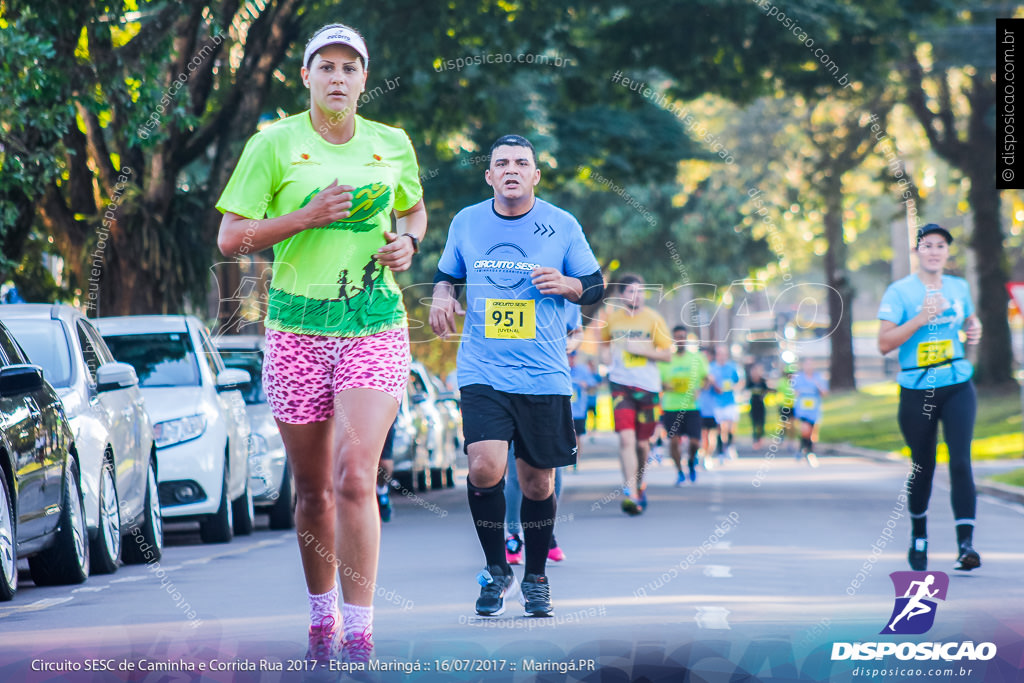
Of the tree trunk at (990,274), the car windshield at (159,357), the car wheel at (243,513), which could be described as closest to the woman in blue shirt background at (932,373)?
the car windshield at (159,357)

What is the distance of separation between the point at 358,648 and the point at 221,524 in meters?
7.27

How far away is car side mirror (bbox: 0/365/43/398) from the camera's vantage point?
7.96 m

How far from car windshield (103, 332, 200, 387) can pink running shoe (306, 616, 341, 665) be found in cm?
704

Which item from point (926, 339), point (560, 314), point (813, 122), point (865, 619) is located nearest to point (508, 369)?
point (560, 314)

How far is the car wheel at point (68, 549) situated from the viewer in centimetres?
927

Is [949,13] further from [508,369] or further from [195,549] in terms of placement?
[508,369]

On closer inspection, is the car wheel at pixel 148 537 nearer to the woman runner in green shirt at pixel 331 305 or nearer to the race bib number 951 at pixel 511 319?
the race bib number 951 at pixel 511 319

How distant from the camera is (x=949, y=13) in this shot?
2148 centimetres

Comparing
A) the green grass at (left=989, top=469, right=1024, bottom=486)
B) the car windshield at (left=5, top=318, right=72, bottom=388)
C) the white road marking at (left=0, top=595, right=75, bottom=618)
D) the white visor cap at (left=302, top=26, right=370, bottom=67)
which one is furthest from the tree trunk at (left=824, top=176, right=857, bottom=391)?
the white visor cap at (left=302, top=26, right=370, bottom=67)

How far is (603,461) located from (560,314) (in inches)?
857

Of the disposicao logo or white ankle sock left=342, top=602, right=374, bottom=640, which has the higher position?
white ankle sock left=342, top=602, right=374, bottom=640

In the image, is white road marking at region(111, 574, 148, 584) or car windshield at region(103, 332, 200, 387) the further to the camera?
car windshield at region(103, 332, 200, 387)

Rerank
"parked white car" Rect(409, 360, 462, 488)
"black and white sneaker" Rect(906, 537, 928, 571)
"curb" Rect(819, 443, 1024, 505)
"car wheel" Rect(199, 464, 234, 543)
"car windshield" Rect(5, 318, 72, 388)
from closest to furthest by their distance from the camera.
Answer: "black and white sneaker" Rect(906, 537, 928, 571), "car windshield" Rect(5, 318, 72, 388), "car wheel" Rect(199, 464, 234, 543), "curb" Rect(819, 443, 1024, 505), "parked white car" Rect(409, 360, 462, 488)

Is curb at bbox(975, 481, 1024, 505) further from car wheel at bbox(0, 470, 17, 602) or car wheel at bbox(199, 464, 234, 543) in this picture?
car wheel at bbox(0, 470, 17, 602)
